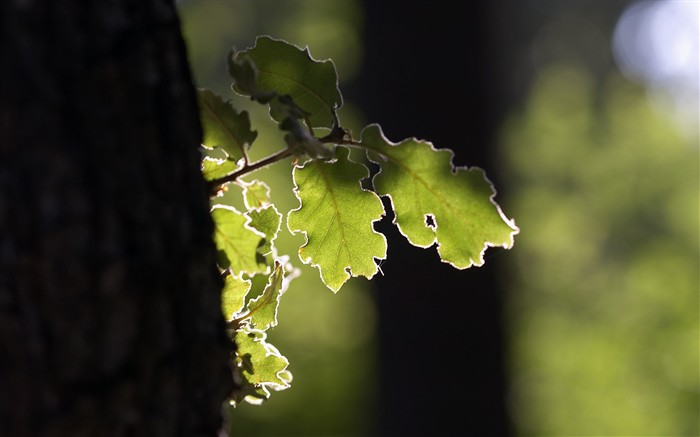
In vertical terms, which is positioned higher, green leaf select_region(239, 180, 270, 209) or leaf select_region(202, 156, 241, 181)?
green leaf select_region(239, 180, 270, 209)

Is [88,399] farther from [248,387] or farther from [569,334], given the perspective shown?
[569,334]

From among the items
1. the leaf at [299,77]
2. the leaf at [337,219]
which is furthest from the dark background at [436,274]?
the leaf at [299,77]

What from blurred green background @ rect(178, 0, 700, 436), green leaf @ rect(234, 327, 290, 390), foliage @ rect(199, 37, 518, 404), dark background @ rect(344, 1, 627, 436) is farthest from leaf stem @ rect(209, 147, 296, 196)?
blurred green background @ rect(178, 0, 700, 436)

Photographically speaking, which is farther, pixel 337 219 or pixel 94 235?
pixel 337 219

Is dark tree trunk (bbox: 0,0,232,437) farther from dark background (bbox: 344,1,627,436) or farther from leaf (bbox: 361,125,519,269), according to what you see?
dark background (bbox: 344,1,627,436)

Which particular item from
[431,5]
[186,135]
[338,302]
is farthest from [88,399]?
[338,302]

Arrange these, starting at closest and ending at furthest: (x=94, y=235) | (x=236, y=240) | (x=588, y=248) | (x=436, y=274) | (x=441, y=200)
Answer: (x=94, y=235), (x=236, y=240), (x=441, y=200), (x=436, y=274), (x=588, y=248)

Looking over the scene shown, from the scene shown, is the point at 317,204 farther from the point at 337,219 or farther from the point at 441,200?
the point at 441,200

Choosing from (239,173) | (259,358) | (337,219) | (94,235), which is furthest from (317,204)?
(94,235)
